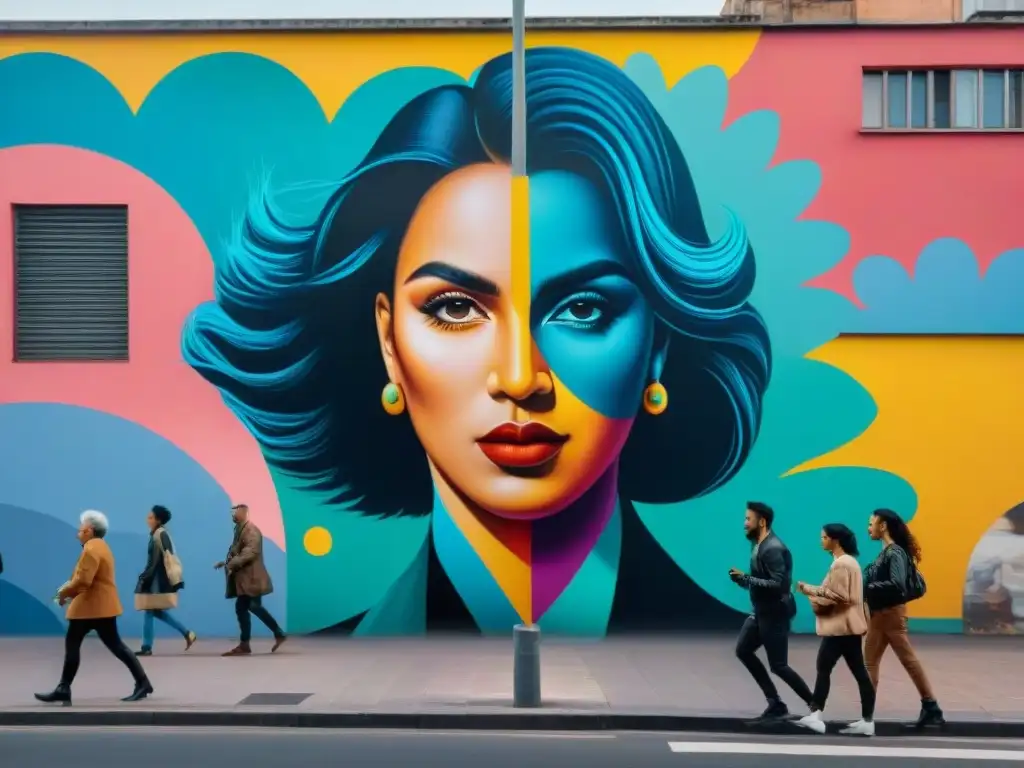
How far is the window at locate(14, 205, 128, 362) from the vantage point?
1516cm

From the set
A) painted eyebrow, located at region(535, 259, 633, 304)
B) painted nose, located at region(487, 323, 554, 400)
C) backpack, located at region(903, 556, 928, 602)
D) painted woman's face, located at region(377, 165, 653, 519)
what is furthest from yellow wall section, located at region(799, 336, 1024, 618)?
backpack, located at region(903, 556, 928, 602)

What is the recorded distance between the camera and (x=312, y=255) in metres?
15.0

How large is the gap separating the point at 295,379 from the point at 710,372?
17.4 feet

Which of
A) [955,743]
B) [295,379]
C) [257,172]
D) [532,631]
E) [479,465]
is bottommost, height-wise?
[955,743]

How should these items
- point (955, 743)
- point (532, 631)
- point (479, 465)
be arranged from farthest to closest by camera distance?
point (479, 465) < point (532, 631) < point (955, 743)

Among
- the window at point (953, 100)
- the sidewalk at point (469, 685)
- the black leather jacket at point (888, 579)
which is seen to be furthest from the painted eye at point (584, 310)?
the black leather jacket at point (888, 579)

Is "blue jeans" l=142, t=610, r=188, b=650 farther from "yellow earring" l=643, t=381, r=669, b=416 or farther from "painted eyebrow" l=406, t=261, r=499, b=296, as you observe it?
"yellow earring" l=643, t=381, r=669, b=416

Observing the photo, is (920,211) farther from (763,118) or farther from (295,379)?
(295,379)

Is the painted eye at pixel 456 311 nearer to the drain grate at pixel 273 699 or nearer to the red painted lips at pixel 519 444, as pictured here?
the red painted lips at pixel 519 444

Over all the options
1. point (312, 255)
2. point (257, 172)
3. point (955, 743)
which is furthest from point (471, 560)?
point (955, 743)

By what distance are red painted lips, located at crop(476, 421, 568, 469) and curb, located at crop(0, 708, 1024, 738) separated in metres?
4.98

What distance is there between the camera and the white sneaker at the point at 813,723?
381 inches

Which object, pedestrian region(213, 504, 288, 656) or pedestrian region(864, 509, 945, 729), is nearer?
pedestrian region(864, 509, 945, 729)

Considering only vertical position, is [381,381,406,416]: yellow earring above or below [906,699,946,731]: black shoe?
above
